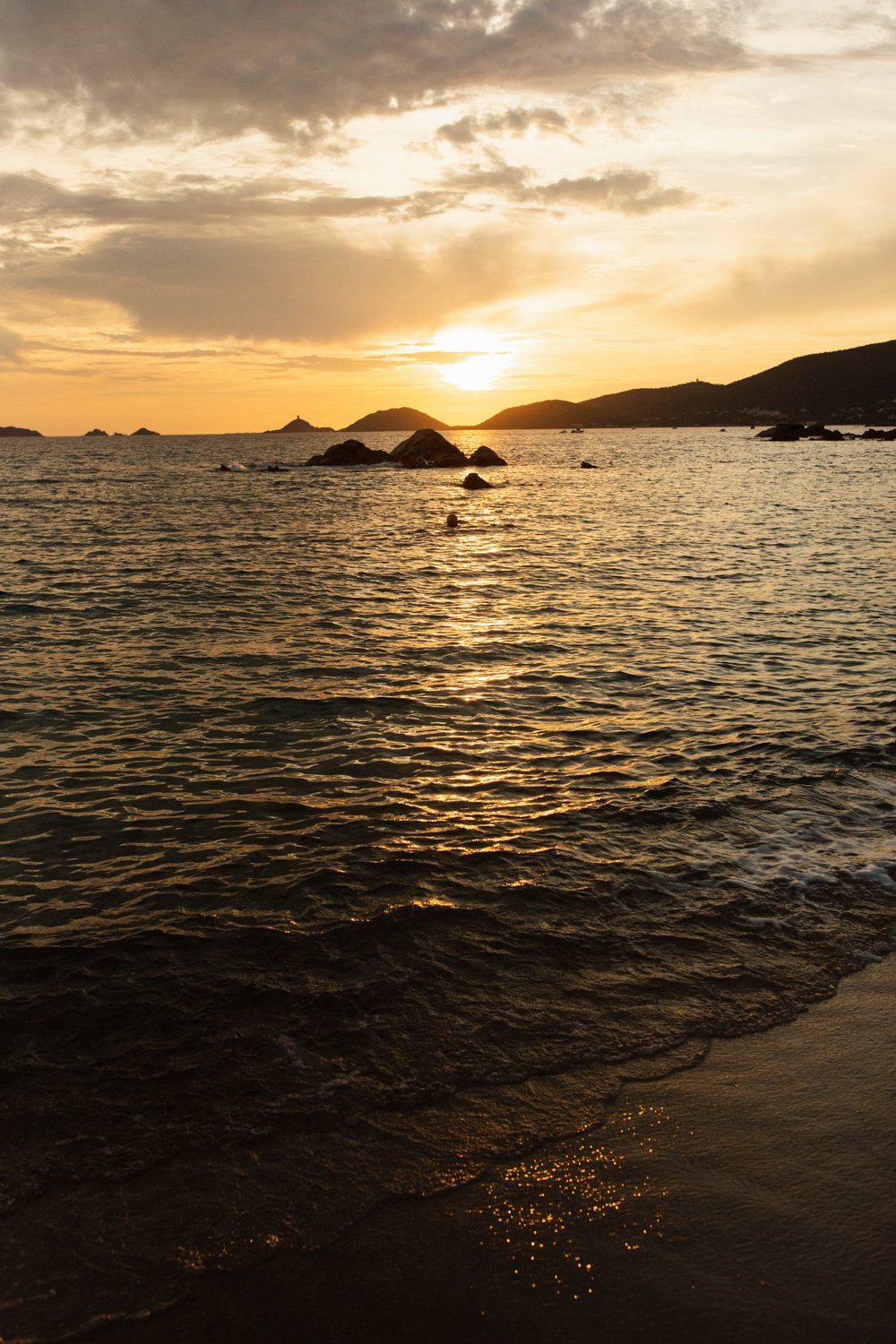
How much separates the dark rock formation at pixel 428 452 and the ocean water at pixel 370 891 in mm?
90032

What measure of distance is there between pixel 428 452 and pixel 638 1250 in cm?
11044

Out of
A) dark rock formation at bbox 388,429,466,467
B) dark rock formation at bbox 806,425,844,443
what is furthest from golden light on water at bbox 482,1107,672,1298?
dark rock formation at bbox 806,425,844,443

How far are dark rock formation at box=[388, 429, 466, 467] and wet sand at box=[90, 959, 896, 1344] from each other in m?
108

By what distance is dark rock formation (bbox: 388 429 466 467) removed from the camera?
110000 millimetres

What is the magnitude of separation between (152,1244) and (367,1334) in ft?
4.51

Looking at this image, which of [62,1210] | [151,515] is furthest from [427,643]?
[151,515]

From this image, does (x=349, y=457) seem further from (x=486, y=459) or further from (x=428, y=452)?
(x=486, y=459)

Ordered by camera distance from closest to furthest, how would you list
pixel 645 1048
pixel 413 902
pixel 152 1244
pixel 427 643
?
1. pixel 152 1244
2. pixel 645 1048
3. pixel 413 902
4. pixel 427 643

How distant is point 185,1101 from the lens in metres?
5.88

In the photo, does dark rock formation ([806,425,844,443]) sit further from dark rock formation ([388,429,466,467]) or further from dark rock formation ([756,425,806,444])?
dark rock formation ([388,429,466,467])

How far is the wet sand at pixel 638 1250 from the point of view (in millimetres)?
4145

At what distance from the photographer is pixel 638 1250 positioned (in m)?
4.57

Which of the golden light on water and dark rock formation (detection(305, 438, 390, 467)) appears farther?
dark rock formation (detection(305, 438, 390, 467))

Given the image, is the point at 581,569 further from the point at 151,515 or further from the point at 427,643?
the point at 151,515
